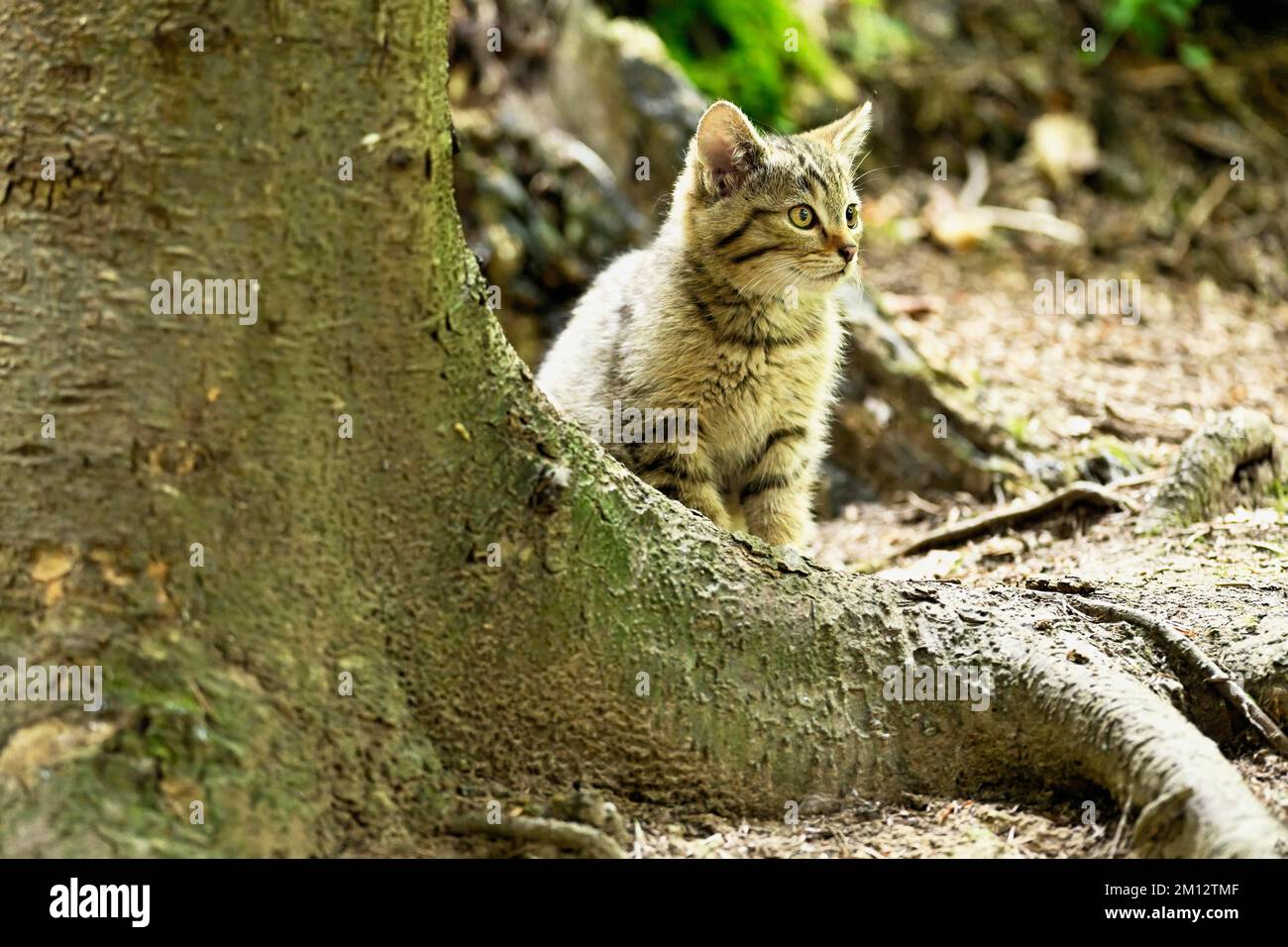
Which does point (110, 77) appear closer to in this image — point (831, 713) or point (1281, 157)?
point (831, 713)

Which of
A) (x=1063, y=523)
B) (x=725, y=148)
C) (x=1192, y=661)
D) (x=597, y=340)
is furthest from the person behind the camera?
(x=1063, y=523)

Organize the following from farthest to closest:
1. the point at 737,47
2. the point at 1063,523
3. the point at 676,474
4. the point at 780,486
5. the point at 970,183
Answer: the point at 970,183 → the point at 737,47 → the point at 1063,523 → the point at 780,486 → the point at 676,474

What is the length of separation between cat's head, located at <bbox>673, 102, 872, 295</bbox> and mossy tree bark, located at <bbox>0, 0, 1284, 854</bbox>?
6.36 ft

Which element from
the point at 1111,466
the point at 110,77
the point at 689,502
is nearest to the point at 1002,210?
the point at 1111,466

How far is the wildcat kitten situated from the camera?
5.00 metres

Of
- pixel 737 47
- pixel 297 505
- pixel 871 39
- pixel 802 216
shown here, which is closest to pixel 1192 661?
pixel 802 216

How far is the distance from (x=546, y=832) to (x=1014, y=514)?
3411 mm

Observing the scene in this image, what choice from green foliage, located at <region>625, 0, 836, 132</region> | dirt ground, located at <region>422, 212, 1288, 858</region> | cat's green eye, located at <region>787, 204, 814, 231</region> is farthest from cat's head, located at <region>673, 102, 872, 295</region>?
green foliage, located at <region>625, 0, 836, 132</region>

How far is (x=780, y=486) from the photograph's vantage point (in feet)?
17.5

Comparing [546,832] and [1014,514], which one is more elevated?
[1014,514]

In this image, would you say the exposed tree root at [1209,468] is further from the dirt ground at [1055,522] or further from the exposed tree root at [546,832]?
the exposed tree root at [546,832]

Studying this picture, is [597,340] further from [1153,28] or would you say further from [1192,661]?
[1153,28]

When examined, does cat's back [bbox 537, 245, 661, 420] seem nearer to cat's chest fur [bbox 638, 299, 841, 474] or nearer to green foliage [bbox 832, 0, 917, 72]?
cat's chest fur [bbox 638, 299, 841, 474]

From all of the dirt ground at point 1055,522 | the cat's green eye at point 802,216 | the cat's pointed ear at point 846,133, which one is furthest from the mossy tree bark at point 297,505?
the cat's pointed ear at point 846,133
